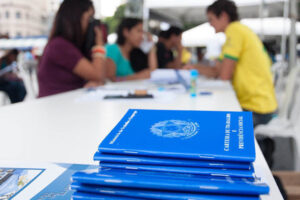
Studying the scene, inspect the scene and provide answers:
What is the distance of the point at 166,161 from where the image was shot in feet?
1.53

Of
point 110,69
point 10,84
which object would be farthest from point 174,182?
point 10,84

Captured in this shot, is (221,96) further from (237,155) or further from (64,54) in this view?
(237,155)

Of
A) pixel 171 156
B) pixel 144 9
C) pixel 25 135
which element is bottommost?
pixel 25 135

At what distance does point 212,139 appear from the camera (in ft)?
1.70

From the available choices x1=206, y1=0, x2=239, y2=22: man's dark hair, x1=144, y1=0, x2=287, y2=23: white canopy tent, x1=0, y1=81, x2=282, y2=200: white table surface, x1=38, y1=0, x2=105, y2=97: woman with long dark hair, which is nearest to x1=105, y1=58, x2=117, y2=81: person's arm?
x1=38, y1=0, x2=105, y2=97: woman with long dark hair

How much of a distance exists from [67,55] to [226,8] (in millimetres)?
1361

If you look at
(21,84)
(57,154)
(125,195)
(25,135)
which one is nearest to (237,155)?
(125,195)

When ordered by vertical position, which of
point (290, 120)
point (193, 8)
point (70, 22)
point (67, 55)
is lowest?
point (290, 120)

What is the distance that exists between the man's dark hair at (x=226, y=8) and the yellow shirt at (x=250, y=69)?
269mm

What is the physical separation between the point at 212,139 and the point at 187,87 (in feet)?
5.16

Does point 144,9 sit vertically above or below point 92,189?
above

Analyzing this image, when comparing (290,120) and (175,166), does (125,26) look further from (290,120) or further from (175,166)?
(175,166)

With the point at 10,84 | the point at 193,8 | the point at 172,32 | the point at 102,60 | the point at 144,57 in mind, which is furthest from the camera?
the point at 193,8

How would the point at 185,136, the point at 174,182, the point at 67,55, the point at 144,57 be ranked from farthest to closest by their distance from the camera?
1. the point at 144,57
2. the point at 67,55
3. the point at 185,136
4. the point at 174,182
